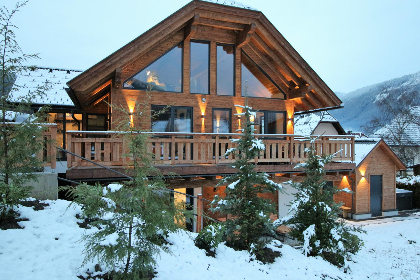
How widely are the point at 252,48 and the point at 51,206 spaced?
947 cm

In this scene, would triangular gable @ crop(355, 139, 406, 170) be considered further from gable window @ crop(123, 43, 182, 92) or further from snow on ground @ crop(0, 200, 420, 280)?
gable window @ crop(123, 43, 182, 92)

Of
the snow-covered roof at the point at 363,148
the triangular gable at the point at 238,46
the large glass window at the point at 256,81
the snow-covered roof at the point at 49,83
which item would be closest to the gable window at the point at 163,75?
the triangular gable at the point at 238,46

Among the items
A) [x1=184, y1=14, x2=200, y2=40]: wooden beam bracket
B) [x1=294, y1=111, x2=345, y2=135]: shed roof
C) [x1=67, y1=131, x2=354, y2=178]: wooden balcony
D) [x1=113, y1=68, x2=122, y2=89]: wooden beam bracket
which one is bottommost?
[x1=67, y1=131, x2=354, y2=178]: wooden balcony

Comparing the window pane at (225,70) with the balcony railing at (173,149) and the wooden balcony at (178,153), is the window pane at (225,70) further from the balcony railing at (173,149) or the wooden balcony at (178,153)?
the wooden balcony at (178,153)

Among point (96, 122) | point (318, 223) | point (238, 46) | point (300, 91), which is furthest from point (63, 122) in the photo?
point (318, 223)

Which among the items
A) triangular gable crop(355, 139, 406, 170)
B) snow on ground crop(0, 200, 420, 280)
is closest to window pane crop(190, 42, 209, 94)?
snow on ground crop(0, 200, 420, 280)

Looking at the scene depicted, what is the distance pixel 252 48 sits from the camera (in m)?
12.6

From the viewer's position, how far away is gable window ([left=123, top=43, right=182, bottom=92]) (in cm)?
1084

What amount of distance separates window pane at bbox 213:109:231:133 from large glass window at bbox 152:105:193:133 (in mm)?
985

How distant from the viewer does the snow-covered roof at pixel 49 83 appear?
40.7ft

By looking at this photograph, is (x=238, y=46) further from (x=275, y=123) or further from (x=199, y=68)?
(x=275, y=123)

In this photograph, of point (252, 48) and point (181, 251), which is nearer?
point (181, 251)

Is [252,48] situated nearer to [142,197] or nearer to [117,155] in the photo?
[117,155]

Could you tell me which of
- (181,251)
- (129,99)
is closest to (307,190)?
(181,251)
